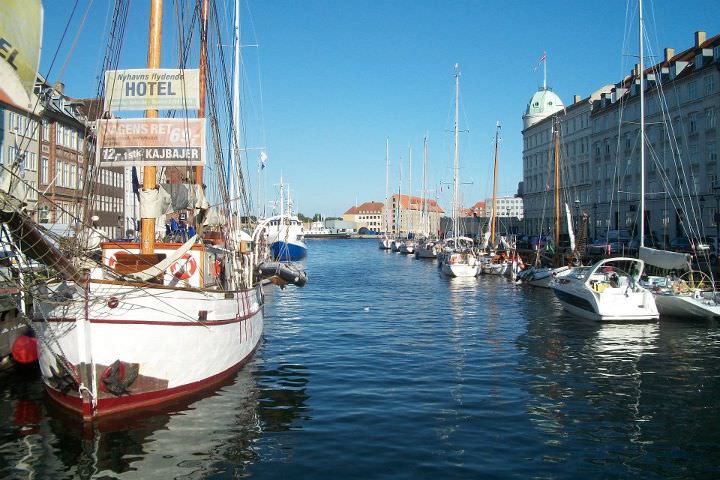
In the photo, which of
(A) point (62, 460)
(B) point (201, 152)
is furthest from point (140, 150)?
(A) point (62, 460)

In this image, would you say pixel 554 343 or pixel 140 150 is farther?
pixel 554 343

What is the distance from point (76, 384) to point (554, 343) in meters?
16.7

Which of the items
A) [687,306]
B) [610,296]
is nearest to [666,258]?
[687,306]

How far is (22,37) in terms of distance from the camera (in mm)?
7871

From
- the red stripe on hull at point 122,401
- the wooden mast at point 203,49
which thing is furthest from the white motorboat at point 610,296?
the red stripe on hull at point 122,401

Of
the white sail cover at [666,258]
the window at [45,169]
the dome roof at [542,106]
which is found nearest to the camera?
the white sail cover at [666,258]

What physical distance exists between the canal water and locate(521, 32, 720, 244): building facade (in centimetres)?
2711

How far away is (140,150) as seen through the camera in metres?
14.3

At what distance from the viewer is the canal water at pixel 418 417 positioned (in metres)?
11.0

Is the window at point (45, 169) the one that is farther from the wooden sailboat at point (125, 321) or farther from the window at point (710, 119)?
the window at point (710, 119)

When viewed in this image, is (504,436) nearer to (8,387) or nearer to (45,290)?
(45,290)

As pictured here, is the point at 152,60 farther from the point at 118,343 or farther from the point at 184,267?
the point at 118,343

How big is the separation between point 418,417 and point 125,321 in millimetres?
6350

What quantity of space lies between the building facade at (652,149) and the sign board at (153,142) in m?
35.5
